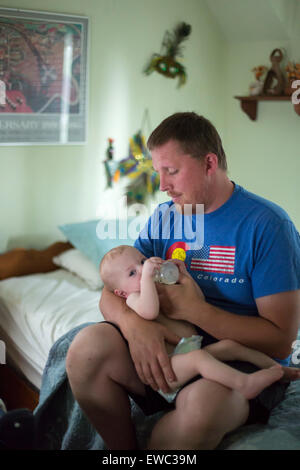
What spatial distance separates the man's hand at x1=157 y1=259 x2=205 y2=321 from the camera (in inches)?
54.2

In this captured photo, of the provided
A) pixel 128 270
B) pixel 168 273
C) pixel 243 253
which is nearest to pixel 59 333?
pixel 128 270

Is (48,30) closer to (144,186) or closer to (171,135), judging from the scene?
(144,186)

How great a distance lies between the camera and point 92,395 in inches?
52.0

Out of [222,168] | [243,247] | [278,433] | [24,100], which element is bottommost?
[278,433]

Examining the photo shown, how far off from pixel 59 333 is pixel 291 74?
193 centimetres

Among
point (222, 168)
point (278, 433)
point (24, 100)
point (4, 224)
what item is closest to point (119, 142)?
point (24, 100)

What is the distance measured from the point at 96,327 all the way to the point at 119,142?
75.7 inches

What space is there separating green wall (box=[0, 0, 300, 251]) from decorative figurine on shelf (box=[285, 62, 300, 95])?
90 mm

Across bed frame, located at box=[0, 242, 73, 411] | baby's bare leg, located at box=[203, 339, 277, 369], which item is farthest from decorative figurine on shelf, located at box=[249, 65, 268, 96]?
baby's bare leg, located at box=[203, 339, 277, 369]

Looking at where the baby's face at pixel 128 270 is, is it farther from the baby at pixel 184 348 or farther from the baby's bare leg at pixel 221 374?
the baby's bare leg at pixel 221 374

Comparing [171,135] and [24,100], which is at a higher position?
[24,100]

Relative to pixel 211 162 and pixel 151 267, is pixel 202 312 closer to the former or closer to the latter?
pixel 151 267

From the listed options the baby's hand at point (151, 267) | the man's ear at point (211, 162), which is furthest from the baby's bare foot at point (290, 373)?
the man's ear at point (211, 162)

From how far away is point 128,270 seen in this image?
1490mm
